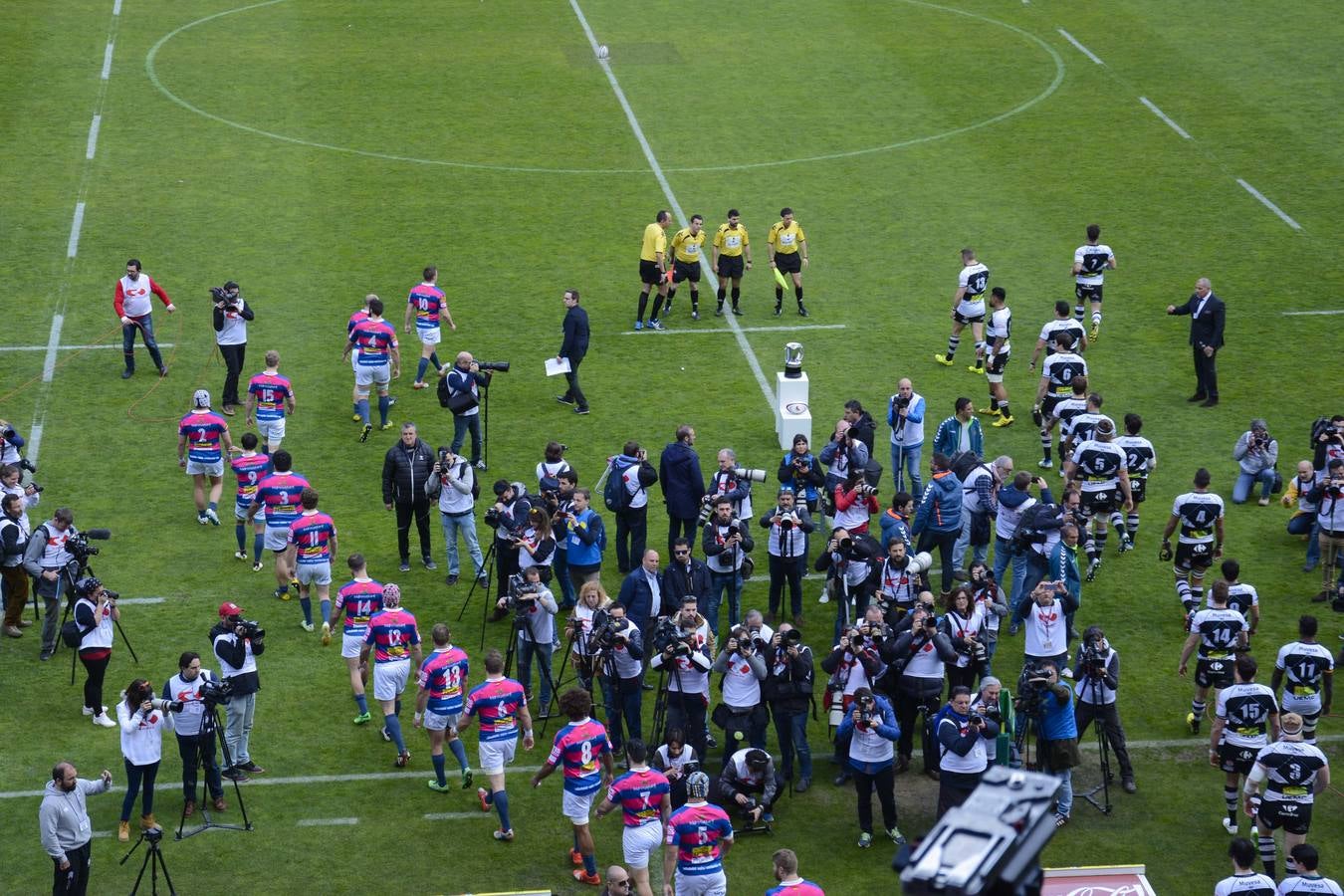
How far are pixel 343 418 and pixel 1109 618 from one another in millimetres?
11255

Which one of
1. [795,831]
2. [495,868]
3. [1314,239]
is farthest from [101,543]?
[1314,239]

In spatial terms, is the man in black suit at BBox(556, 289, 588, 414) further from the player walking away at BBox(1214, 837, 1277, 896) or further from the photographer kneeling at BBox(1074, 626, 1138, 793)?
the player walking away at BBox(1214, 837, 1277, 896)

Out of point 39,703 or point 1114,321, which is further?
point 1114,321

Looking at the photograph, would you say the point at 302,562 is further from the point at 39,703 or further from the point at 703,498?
the point at 703,498

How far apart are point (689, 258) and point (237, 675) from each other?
13198 mm

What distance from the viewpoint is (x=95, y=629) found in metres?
18.5

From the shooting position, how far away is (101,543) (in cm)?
2267

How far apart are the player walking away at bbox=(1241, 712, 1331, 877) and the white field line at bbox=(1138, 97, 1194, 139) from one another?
23.2 meters

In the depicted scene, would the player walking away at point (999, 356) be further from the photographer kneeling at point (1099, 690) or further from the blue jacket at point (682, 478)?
the photographer kneeling at point (1099, 690)

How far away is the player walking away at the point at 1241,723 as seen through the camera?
55.3 feet

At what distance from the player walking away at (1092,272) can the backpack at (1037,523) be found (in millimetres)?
Answer: 8873

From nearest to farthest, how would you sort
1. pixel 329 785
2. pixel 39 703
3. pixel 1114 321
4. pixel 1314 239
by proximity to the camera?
pixel 329 785
pixel 39 703
pixel 1114 321
pixel 1314 239

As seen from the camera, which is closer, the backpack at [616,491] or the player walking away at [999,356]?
the backpack at [616,491]

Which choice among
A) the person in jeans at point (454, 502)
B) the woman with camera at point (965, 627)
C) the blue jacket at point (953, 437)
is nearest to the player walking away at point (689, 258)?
the blue jacket at point (953, 437)
